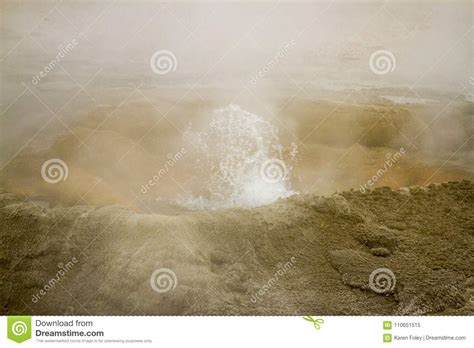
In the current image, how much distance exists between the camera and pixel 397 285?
4.47 meters

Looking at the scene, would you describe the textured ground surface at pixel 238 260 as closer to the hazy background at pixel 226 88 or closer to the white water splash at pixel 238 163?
the white water splash at pixel 238 163

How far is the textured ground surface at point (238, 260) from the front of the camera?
13.6 feet

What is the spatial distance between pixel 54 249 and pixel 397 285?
11.8 ft

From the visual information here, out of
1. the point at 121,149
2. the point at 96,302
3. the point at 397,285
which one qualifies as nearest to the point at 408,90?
the point at 397,285

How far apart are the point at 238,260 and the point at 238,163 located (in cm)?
199

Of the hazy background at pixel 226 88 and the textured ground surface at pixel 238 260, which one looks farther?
the hazy background at pixel 226 88
